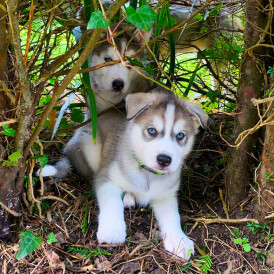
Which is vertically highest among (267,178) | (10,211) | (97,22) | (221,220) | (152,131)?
(97,22)

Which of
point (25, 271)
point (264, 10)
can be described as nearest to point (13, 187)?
point (25, 271)

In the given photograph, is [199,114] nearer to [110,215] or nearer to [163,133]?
[163,133]

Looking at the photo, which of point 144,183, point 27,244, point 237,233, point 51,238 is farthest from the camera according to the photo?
point 144,183

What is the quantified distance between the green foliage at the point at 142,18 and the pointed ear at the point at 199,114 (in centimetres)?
123

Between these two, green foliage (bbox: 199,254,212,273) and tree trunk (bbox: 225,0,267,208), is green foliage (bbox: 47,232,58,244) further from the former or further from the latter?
tree trunk (bbox: 225,0,267,208)

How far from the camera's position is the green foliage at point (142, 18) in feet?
5.56

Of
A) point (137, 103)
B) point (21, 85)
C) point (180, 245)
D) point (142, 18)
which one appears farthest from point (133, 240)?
point (142, 18)

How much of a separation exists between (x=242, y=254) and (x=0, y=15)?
210cm

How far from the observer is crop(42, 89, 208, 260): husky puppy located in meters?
2.58

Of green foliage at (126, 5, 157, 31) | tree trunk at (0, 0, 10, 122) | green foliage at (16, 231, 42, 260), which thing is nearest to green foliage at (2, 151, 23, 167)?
tree trunk at (0, 0, 10, 122)

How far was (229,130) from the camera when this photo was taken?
3.60m

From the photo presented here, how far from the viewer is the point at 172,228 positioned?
2.70 metres

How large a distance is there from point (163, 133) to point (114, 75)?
2.88 ft

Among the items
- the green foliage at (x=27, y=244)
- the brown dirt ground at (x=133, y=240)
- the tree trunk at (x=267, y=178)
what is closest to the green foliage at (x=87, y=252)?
the brown dirt ground at (x=133, y=240)
